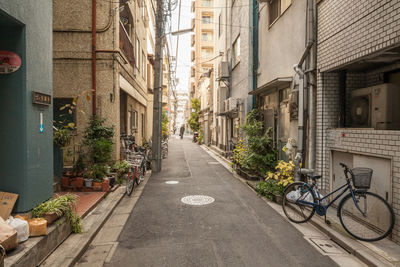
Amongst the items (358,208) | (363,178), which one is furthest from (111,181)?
(363,178)

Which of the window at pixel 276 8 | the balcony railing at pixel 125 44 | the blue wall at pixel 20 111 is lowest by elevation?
the blue wall at pixel 20 111

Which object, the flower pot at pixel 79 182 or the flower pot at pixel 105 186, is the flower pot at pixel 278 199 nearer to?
the flower pot at pixel 105 186

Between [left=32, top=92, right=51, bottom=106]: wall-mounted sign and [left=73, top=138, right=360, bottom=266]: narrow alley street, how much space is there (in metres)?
2.72

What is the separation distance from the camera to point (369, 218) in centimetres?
515

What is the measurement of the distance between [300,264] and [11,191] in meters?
4.71

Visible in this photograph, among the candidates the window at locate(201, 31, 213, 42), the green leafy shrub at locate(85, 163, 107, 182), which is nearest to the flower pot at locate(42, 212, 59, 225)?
A: the green leafy shrub at locate(85, 163, 107, 182)

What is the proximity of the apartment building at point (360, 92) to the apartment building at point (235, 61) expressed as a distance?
20.3ft

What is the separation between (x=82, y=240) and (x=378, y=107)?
6578 mm

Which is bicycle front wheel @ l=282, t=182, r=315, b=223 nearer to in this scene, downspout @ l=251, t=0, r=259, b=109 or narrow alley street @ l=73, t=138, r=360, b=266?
narrow alley street @ l=73, t=138, r=360, b=266

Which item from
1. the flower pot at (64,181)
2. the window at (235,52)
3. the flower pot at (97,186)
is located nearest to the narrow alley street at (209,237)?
the flower pot at (97,186)

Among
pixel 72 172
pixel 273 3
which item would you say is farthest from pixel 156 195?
pixel 273 3

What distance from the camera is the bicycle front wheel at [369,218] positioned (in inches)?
181

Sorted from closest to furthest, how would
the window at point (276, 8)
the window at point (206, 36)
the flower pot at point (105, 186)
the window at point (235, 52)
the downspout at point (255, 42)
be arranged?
the flower pot at point (105, 186)
the window at point (276, 8)
the downspout at point (255, 42)
the window at point (235, 52)
the window at point (206, 36)

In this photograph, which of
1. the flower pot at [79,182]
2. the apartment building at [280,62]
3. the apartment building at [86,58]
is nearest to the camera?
the flower pot at [79,182]
